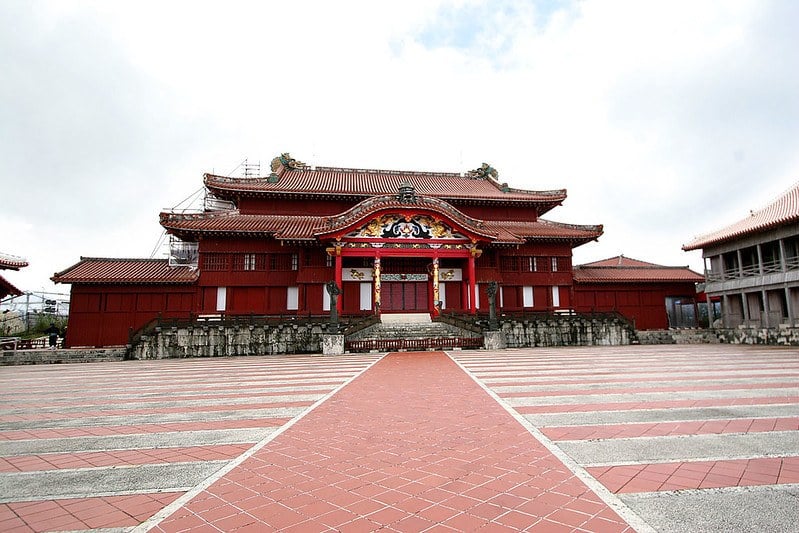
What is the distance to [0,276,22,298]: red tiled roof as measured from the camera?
68.5 feet

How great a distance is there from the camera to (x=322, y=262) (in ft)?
85.0

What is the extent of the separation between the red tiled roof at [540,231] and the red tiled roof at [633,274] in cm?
248

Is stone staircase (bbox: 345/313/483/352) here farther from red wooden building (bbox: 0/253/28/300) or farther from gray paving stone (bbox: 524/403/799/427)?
red wooden building (bbox: 0/253/28/300)

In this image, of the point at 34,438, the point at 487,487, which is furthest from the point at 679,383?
the point at 34,438

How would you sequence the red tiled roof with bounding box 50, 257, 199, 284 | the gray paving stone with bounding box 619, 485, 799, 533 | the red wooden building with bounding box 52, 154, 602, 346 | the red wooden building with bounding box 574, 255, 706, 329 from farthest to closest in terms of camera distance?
the red wooden building with bounding box 574, 255, 706, 329 < the red wooden building with bounding box 52, 154, 602, 346 < the red tiled roof with bounding box 50, 257, 199, 284 < the gray paving stone with bounding box 619, 485, 799, 533

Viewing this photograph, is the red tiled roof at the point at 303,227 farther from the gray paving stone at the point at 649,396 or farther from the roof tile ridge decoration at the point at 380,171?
the gray paving stone at the point at 649,396

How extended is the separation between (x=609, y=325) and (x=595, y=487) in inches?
857

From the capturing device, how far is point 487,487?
3.92m

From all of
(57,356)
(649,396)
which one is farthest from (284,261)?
(649,396)

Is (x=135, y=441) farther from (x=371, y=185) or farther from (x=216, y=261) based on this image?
(x=371, y=185)

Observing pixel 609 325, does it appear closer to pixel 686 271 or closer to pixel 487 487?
pixel 686 271

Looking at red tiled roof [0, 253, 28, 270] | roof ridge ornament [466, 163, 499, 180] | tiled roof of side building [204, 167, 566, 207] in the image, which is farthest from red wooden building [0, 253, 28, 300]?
roof ridge ornament [466, 163, 499, 180]

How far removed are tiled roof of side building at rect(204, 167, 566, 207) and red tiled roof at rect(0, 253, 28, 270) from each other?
10.1 metres

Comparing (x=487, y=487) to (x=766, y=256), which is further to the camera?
(x=766, y=256)
